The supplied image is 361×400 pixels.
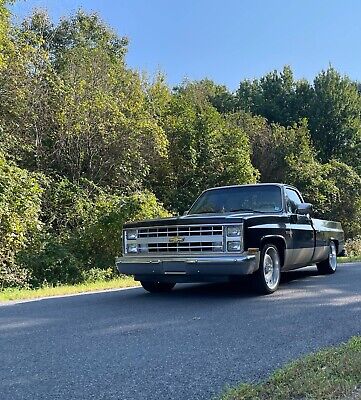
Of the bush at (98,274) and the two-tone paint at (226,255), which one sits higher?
the two-tone paint at (226,255)

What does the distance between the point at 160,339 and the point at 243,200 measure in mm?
4516

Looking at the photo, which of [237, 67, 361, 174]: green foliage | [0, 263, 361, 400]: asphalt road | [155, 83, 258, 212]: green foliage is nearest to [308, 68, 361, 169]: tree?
[237, 67, 361, 174]: green foliage

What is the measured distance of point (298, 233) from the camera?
31.5 ft

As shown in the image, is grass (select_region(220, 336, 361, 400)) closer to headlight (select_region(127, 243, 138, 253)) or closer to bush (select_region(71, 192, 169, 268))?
headlight (select_region(127, 243, 138, 253))

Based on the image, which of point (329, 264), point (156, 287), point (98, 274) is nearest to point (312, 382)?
point (156, 287)

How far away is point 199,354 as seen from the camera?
4.90m

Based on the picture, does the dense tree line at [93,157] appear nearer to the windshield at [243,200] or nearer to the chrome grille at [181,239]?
the windshield at [243,200]

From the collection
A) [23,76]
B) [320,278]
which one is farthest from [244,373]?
[23,76]

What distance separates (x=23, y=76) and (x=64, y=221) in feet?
16.5

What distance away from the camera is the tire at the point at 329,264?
12.0 meters

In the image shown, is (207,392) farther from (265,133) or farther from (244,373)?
(265,133)

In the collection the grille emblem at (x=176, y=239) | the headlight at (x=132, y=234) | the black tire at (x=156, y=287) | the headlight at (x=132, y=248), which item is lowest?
the black tire at (x=156, y=287)

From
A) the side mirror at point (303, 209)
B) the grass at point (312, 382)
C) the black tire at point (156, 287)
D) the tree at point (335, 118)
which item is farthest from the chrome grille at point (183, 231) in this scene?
the tree at point (335, 118)

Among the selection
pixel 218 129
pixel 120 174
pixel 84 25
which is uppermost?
pixel 84 25
